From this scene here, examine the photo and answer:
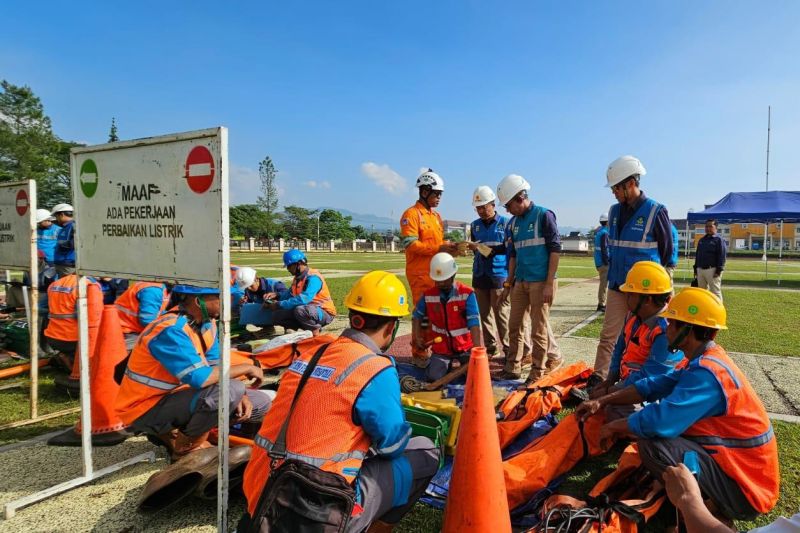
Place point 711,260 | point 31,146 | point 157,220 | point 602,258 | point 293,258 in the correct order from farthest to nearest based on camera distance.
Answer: point 31,146, point 711,260, point 602,258, point 293,258, point 157,220

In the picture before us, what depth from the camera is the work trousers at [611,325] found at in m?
4.48

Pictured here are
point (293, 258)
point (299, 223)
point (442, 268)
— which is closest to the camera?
point (442, 268)

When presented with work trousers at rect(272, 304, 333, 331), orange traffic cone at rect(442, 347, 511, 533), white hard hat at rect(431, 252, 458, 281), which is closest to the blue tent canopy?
white hard hat at rect(431, 252, 458, 281)

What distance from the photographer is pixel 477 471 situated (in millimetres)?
2246

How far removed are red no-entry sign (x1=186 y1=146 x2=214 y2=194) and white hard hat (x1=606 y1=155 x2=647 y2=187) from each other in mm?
3793

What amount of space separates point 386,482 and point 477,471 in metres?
0.48

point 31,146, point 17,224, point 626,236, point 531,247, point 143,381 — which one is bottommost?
point 143,381

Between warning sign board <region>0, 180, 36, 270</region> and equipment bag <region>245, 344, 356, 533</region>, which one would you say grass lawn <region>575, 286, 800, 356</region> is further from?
warning sign board <region>0, 180, 36, 270</region>

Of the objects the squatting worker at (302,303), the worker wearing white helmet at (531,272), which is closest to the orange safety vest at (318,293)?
the squatting worker at (302,303)

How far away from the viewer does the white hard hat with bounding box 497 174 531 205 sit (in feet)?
16.6

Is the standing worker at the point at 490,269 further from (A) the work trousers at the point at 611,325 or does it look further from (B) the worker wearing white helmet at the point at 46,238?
(B) the worker wearing white helmet at the point at 46,238

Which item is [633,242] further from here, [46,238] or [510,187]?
[46,238]

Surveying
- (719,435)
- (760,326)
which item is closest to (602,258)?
(760,326)

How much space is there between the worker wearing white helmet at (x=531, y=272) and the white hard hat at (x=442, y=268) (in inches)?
36.1
